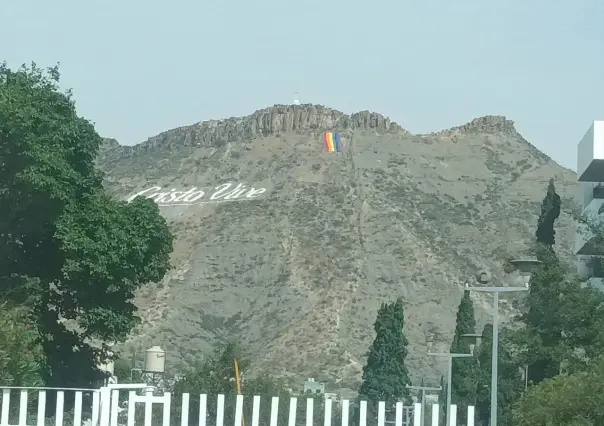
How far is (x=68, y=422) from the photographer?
84.4 feet

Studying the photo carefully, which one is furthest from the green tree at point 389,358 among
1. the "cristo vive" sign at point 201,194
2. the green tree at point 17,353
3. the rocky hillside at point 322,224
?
the "cristo vive" sign at point 201,194

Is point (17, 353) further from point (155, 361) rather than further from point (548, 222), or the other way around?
point (548, 222)

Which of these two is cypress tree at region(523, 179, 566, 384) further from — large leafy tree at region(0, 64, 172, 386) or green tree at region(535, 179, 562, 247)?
large leafy tree at region(0, 64, 172, 386)

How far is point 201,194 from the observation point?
422ft

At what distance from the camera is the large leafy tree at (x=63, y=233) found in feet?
85.9

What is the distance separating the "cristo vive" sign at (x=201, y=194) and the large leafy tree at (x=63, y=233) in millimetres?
92633

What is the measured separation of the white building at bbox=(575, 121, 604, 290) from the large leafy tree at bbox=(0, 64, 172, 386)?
63.5ft

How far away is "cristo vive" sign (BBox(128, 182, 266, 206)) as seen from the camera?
4876 inches

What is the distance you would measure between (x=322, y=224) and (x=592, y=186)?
6235cm

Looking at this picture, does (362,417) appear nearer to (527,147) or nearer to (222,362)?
(222,362)

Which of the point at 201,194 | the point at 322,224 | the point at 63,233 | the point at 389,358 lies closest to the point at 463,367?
the point at 389,358

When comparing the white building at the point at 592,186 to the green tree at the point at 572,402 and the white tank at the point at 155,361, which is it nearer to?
the white tank at the point at 155,361

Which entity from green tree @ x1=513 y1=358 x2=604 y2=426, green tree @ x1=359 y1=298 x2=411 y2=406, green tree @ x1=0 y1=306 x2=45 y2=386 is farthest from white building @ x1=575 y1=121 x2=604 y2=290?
green tree @ x1=0 y1=306 x2=45 y2=386

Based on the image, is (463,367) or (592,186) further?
(463,367)
